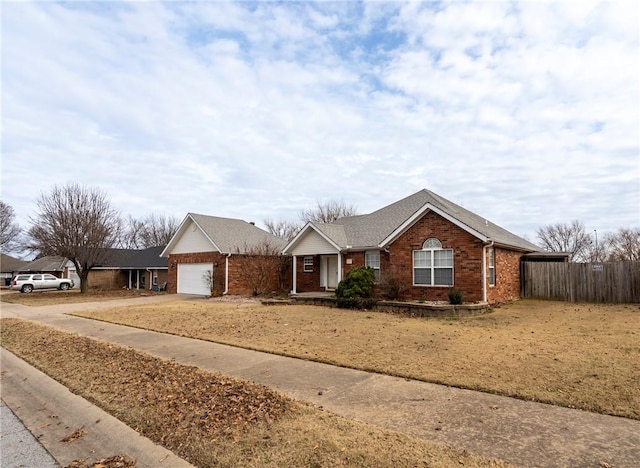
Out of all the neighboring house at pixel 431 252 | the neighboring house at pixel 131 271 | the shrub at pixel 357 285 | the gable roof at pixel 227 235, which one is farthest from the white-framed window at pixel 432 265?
the neighboring house at pixel 131 271

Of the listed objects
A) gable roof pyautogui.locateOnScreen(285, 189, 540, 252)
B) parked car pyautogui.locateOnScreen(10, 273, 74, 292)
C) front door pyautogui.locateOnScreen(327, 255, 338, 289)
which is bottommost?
parked car pyautogui.locateOnScreen(10, 273, 74, 292)

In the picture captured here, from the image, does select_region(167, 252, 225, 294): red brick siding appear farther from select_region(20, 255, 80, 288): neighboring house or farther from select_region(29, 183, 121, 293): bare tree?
select_region(20, 255, 80, 288): neighboring house

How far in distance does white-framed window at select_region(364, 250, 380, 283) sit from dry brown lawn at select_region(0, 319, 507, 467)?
12.9 m

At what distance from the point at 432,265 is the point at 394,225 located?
4586 millimetres

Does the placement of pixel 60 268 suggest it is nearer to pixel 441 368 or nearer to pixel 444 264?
pixel 444 264

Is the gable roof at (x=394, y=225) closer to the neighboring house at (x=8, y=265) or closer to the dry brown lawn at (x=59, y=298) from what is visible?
the dry brown lawn at (x=59, y=298)

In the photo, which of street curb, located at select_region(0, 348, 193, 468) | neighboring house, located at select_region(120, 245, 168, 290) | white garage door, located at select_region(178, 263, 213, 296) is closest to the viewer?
street curb, located at select_region(0, 348, 193, 468)

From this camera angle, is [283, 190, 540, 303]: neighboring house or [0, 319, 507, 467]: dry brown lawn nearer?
[0, 319, 507, 467]: dry brown lawn

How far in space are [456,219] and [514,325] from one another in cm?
517

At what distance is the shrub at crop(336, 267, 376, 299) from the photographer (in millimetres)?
16922

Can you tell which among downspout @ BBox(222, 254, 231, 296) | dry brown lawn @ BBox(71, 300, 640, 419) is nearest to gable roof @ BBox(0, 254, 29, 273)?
downspout @ BBox(222, 254, 231, 296)

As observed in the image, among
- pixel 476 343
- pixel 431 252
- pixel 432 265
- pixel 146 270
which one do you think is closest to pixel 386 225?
pixel 431 252

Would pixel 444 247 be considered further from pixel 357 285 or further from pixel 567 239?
pixel 567 239

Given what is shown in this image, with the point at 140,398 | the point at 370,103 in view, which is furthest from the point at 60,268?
the point at 140,398
